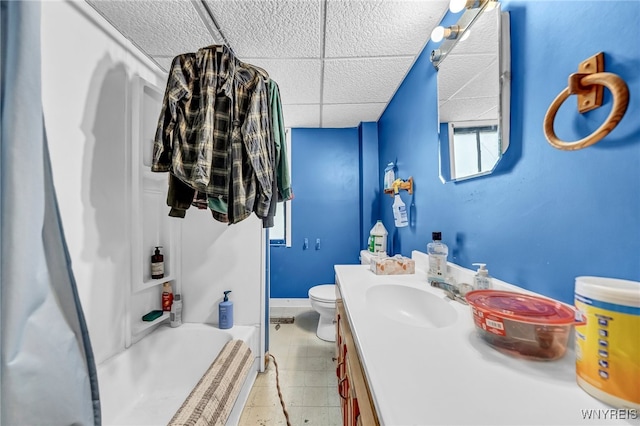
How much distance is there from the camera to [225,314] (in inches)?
60.4

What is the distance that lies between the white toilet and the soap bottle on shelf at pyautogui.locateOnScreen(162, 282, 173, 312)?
106cm

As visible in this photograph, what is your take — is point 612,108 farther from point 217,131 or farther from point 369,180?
point 369,180

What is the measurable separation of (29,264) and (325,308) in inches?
67.1

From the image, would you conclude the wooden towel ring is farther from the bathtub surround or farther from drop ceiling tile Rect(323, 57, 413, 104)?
the bathtub surround

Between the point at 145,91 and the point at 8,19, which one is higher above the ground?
the point at 145,91

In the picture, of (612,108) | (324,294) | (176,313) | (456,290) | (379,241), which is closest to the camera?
(612,108)

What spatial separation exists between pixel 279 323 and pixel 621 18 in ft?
8.83

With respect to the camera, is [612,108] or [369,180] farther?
[369,180]

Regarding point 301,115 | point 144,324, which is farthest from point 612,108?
point 301,115

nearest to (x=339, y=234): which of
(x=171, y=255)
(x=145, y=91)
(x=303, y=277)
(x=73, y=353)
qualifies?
(x=303, y=277)

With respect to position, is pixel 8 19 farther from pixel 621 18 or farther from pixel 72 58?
pixel 621 18

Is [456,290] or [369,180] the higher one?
[369,180]

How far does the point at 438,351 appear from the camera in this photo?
55 centimetres

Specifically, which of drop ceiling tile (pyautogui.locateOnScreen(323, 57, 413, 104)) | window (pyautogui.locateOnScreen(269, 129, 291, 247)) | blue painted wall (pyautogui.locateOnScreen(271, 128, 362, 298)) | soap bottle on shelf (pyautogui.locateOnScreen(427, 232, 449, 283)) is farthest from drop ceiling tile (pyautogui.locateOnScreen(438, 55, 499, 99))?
window (pyautogui.locateOnScreen(269, 129, 291, 247))
